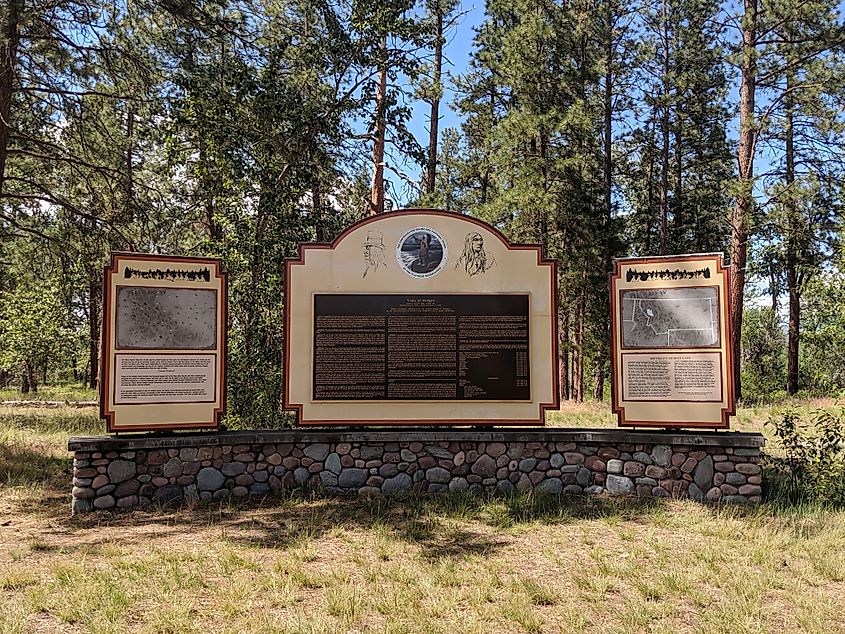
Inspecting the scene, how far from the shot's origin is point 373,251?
27.4ft

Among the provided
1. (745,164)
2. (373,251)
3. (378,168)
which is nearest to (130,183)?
(373,251)

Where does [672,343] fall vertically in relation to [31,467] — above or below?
above

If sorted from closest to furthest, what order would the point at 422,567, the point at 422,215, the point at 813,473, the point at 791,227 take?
the point at 422,567 < the point at 813,473 < the point at 422,215 < the point at 791,227

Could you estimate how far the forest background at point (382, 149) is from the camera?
1009 centimetres

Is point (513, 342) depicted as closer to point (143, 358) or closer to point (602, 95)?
point (143, 358)

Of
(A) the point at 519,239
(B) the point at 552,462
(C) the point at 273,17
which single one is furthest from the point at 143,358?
(A) the point at 519,239

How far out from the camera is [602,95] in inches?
842

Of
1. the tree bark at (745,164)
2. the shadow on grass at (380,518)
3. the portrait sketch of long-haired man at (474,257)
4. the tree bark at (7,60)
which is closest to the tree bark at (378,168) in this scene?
the portrait sketch of long-haired man at (474,257)

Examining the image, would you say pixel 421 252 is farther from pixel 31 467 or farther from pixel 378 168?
pixel 378 168

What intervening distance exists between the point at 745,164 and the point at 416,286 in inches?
538

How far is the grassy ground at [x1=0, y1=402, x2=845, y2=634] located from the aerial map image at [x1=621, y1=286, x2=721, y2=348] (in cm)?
197

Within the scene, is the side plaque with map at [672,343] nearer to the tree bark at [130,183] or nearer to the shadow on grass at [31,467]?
the shadow on grass at [31,467]

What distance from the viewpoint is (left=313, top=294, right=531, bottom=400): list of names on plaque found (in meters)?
8.14

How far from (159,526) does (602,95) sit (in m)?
19.5
